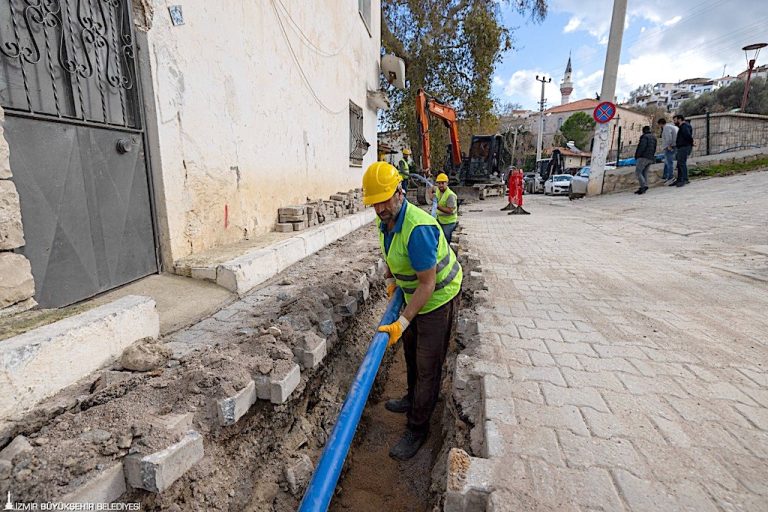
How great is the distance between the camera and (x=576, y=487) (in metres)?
1.56

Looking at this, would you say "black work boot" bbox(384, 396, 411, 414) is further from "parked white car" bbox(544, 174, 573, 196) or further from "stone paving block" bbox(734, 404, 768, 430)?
"parked white car" bbox(544, 174, 573, 196)

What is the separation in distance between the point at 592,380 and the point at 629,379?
223 millimetres

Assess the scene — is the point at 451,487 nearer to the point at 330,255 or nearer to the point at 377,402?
the point at 377,402

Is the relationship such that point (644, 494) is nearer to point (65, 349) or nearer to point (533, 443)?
point (533, 443)

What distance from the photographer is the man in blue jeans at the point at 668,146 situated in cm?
1045

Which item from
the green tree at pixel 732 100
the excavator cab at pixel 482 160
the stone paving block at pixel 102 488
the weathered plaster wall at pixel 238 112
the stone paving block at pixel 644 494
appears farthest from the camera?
the green tree at pixel 732 100

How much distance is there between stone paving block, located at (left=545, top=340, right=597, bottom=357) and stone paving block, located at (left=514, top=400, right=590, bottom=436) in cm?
71

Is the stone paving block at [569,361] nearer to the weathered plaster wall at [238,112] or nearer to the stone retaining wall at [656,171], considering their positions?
the weathered plaster wall at [238,112]

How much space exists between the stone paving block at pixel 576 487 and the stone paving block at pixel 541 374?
73 centimetres

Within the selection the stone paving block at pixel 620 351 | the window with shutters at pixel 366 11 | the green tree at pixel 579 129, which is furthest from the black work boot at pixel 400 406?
the green tree at pixel 579 129

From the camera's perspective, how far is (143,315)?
7.96 ft

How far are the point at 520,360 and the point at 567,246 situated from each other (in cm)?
436

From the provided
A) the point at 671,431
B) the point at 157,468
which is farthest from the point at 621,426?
the point at 157,468

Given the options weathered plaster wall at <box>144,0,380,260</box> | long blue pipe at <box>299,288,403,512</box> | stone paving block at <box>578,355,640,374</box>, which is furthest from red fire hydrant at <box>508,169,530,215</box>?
long blue pipe at <box>299,288,403,512</box>
